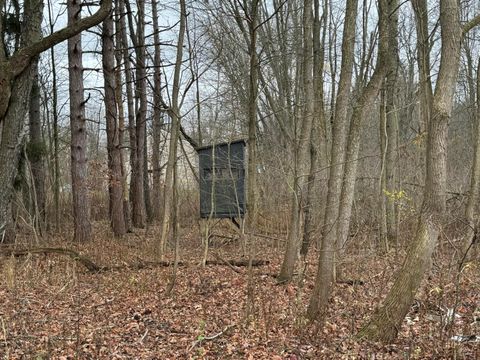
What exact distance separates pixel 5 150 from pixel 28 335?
463 cm

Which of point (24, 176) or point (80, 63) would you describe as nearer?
point (80, 63)

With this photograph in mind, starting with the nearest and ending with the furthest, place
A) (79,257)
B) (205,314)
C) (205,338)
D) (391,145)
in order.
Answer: (205,338) < (205,314) < (79,257) < (391,145)

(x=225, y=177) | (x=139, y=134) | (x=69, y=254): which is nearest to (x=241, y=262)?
→ (x=225, y=177)

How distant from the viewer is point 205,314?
6.00 metres

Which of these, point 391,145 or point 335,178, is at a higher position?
point 391,145

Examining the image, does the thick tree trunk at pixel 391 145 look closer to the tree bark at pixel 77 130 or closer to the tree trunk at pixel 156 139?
the tree bark at pixel 77 130

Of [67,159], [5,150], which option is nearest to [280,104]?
[5,150]

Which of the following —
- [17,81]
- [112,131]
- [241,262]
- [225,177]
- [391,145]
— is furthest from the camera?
[112,131]

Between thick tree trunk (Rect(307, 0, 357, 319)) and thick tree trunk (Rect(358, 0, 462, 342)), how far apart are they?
900 millimetres

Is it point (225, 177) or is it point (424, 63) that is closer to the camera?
point (424, 63)

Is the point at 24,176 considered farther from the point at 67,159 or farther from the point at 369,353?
the point at 67,159

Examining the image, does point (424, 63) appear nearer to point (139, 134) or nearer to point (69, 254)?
point (69, 254)

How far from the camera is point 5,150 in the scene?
848 cm

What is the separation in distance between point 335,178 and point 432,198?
4.08 feet
